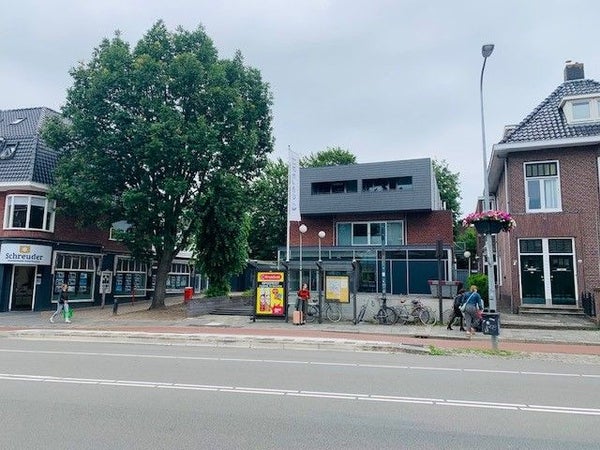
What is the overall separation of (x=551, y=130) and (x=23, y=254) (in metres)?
27.3

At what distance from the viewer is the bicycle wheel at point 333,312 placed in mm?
20391

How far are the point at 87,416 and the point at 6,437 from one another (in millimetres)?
961

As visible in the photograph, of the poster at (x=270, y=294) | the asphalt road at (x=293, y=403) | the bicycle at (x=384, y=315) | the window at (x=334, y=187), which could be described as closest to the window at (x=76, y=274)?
the poster at (x=270, y=294)

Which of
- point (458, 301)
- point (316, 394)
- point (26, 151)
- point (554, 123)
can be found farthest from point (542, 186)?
point (26, 151)

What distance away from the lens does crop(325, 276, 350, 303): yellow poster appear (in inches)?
795

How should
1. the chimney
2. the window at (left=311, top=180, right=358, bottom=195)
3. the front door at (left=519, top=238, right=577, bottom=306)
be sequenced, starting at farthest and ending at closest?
the window at (left=311, top=180, right=358, bottom=195)
the chimney
the front door at (left=519, top=238, right=577, bottom=306)

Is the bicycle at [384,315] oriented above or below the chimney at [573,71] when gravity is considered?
below

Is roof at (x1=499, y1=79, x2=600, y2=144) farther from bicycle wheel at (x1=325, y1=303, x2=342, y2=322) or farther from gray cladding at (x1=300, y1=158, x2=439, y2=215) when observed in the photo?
bicycle wheel at (x1=325, y1=303, x2=342, y2=322)

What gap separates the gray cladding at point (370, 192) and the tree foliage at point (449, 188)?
20.8 metres

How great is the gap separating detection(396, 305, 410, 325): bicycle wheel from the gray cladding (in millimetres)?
12945

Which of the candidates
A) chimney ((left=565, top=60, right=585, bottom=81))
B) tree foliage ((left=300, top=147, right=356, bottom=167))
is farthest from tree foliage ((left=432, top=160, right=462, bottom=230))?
chimney ((left=565, top=60, right=585, bottom=81))

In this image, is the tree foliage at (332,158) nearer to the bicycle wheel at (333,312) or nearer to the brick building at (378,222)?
the brick building at (378,222)

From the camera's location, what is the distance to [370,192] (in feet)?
107

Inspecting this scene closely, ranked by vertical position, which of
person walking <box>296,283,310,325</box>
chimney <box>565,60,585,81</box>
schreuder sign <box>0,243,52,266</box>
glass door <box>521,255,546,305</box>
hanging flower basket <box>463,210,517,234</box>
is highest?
chimney <box>565,60,585,81</box>
